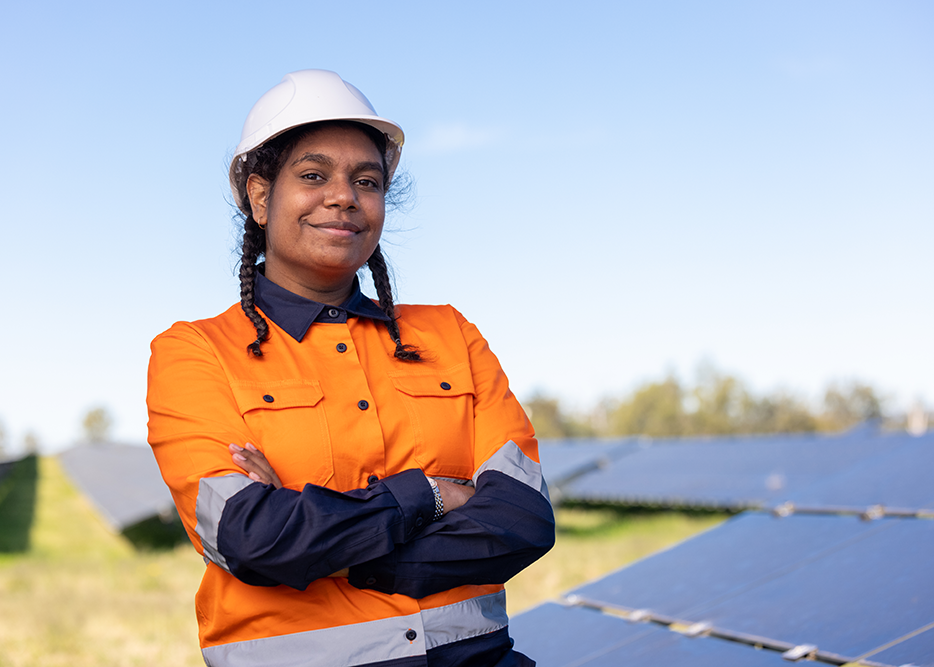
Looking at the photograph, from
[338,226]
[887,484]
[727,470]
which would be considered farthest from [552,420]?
[338,226]

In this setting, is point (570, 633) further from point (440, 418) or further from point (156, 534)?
point (156, 534)

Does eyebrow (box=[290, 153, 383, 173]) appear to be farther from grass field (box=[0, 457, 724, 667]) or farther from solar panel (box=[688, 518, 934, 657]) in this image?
grass field (box=[0, 457, 724, 667])

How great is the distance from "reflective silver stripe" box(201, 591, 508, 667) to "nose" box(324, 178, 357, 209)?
3.17 ft

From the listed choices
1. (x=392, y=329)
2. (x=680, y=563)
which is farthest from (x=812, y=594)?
(x=392, y=329)

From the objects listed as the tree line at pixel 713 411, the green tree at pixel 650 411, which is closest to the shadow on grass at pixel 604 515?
the tree line at pixel 713 411

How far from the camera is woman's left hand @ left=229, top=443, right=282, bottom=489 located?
1.85m

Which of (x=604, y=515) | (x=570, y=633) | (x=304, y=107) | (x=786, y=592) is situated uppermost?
(x=304, y=107)

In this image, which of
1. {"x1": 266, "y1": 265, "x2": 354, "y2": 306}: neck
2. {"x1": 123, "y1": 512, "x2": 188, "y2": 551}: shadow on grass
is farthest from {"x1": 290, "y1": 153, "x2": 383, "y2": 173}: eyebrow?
{"x1": 123, "y1": 512, "x2": 188, "y2": 551}: shadow on grass

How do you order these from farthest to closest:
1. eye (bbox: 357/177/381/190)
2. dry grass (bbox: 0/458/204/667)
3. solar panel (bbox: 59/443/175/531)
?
solar panel (bbox: 59/443/175/531), dry grass (bbox: 0/458/204/667), eye (bbox: 357/177/381/190)

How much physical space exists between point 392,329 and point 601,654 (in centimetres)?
155

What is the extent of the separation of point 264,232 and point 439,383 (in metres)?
0.68

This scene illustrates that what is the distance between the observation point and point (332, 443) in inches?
76.9

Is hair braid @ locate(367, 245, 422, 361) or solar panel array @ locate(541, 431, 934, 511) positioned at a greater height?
hair braid @ locate(367, 245, 422, 361)

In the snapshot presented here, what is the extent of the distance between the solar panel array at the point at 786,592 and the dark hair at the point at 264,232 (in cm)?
148
